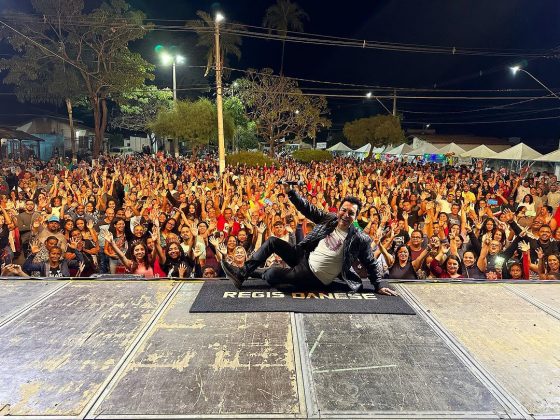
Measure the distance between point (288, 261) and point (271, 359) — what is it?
1662mm

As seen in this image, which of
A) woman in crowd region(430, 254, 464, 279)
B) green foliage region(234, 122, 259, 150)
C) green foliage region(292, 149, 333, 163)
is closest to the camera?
Result: woman in crowd region(430, 254, 464, 279)

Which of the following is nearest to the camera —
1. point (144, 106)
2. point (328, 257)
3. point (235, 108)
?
point (328, 257)

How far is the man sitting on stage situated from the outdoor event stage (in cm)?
63

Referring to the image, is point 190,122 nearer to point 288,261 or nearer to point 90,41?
point 90,41

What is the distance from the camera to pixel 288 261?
4.76m

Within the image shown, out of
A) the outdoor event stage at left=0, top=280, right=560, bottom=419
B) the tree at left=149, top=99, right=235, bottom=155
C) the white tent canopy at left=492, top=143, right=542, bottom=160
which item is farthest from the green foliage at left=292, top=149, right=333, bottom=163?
the outdoor event stage at left=0, top=280, right=560, bottom=419

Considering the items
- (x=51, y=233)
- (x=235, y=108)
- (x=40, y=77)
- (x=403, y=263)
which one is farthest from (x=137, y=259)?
(x=40, y=77)

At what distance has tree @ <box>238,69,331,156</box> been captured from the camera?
1265 inches

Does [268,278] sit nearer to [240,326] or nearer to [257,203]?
[240,326]

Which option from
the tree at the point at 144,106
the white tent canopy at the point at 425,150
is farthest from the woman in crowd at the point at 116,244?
the tree at the point at 144,106

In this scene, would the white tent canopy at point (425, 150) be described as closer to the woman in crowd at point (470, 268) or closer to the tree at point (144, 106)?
the tree at point (144, 106)

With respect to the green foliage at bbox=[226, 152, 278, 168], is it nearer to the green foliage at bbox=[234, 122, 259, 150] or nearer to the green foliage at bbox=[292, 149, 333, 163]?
the green foliage at bbox=[292, 149, 333, 163]

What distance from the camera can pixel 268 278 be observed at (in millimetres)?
4824

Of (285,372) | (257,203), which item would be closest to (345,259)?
(285,372)
